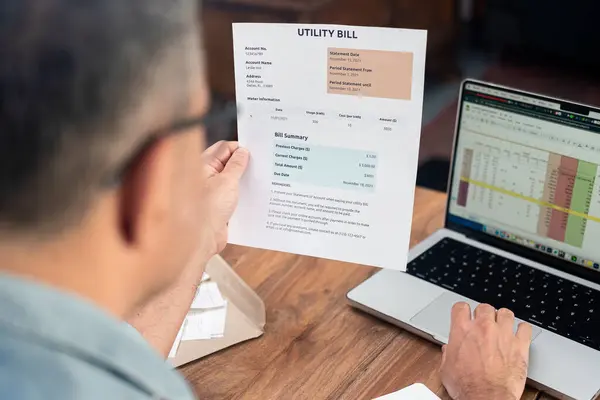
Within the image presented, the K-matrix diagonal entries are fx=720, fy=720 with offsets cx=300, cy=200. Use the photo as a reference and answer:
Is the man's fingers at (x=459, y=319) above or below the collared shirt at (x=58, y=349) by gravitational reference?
below

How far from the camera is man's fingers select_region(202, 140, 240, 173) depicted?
112 cm

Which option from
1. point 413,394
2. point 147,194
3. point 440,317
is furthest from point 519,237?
point 147,194

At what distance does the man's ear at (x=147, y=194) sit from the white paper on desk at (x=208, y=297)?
23.7 inches

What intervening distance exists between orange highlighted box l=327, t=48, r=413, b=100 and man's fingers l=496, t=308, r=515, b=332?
1.11 ft

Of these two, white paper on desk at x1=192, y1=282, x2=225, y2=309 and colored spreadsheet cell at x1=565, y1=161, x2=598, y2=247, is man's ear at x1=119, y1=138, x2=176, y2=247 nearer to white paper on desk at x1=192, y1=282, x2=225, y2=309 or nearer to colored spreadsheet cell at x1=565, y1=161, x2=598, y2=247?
white paper on desk at x1=192, y1=282, x2=225, y2=309

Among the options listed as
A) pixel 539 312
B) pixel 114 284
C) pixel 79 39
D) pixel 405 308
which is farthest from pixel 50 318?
pixel 539 312

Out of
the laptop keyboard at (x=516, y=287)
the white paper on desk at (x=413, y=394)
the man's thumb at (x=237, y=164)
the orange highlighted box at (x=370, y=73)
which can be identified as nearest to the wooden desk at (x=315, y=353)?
the white paper on desk at (x=413, y=394)

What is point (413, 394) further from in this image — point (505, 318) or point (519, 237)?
point (519, 237)

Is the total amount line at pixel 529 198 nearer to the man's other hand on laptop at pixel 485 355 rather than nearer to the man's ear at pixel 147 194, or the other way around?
the man's other hand on laptop at pixel 485 355

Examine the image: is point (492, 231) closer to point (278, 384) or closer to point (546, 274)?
point (546, 274)

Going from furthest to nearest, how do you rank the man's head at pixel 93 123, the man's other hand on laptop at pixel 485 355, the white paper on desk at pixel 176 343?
1. the white paper on desk at pixel 176 343
2. the man's other hand on laptop at pixel 485 355
3. the man's head at pixel 93 123

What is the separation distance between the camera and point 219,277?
4.05ft

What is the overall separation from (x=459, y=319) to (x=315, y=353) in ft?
0.72

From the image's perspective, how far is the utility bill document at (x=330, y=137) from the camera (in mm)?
1016
